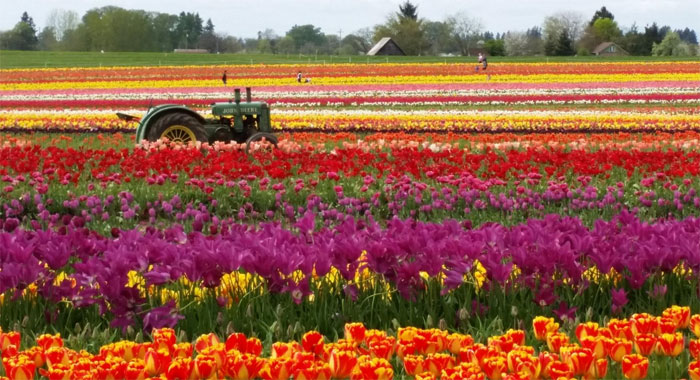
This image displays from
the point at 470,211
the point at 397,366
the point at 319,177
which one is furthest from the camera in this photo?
the point at 319,177

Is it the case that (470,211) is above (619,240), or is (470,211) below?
below

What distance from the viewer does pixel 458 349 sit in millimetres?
3176

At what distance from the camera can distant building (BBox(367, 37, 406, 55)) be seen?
7594 cm

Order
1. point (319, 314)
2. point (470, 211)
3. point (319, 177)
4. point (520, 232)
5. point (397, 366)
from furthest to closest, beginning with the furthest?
point (319, 177), point (470, 211), point (520, 232), point (319, 314), point (397, 366)

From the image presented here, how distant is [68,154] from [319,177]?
3.04 m

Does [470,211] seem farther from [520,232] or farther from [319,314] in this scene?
[319,314]

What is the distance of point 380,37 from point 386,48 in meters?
8.69

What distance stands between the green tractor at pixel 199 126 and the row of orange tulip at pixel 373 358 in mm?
9040

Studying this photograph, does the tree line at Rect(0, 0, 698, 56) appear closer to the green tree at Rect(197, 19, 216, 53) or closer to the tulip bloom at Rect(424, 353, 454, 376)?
the green tree at Rect(197, 19, 216, 53)

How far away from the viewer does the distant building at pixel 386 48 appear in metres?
75.9

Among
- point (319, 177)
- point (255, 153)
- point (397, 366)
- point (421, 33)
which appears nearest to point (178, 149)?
point (255, 153)

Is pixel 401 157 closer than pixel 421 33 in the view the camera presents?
Yes

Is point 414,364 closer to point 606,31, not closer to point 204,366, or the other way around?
point 204,366

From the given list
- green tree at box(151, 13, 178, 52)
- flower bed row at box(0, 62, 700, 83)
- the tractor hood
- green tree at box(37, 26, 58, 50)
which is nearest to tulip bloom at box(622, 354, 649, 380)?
the tractor hood
